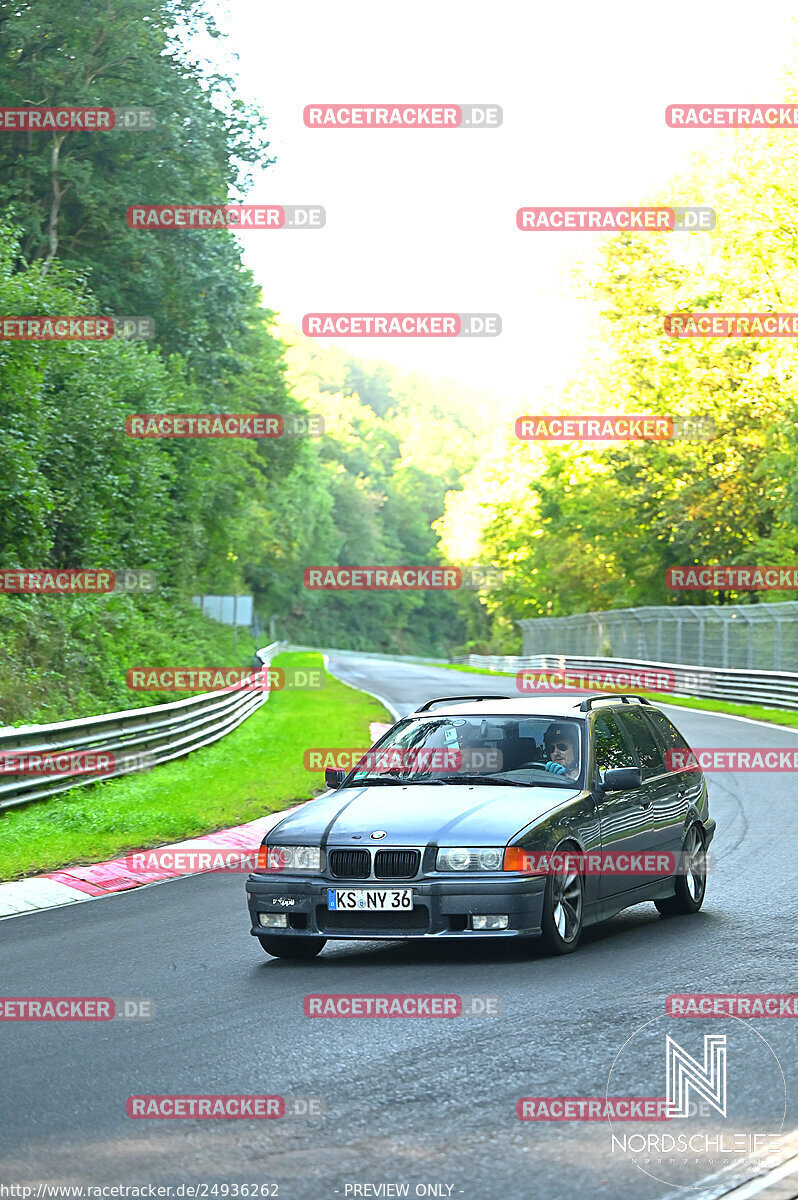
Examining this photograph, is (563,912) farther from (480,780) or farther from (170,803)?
(170,803)

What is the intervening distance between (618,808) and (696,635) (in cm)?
3634

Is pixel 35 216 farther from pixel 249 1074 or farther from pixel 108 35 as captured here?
pixel 249 1074

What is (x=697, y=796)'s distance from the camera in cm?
1115

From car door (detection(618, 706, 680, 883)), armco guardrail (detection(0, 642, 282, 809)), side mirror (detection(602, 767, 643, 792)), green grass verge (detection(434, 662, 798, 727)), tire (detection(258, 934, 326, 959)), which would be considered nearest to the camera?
tire (detection(258, 934, 326, 959))

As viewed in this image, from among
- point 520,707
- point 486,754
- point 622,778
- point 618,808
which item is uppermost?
point 520,707

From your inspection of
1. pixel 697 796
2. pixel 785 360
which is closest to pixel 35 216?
pixel 785 360

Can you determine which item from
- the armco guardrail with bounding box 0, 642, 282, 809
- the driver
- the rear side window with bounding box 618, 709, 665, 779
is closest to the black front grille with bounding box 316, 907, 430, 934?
the driver

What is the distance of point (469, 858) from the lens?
8.51m

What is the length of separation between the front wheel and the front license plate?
2.61ft

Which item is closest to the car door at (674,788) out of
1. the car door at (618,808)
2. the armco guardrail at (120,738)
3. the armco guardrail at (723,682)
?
the car door at (618,808)

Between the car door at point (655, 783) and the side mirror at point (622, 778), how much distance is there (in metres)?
0.80

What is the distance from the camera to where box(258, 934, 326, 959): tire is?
A: 8.99m

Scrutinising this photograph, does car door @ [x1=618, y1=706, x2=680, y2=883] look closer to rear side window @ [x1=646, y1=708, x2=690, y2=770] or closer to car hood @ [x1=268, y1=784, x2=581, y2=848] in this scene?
rear side window @ [x1=646, y1=708, x2=690, y2=770]

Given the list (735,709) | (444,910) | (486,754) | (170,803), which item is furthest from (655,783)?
(735,709)
